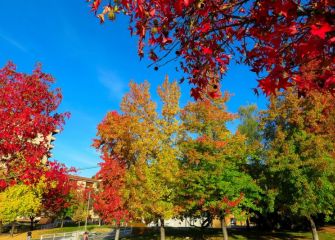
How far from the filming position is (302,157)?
29.6 metres

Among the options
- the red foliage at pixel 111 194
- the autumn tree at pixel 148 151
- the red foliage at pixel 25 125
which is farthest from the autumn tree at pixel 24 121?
the red foliage at pixel 111 194

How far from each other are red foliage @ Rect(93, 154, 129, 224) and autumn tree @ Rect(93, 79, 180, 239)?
2.91ft

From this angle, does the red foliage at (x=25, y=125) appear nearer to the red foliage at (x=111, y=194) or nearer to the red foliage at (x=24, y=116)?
the red foliage at (x=24, y=116)

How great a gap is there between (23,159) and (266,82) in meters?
9.59

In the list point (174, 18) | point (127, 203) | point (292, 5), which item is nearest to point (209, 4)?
point (174, 18)

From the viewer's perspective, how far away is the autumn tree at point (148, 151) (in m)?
30.3

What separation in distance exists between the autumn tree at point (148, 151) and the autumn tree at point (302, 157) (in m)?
9.38

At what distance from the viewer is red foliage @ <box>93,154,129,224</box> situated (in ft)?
111

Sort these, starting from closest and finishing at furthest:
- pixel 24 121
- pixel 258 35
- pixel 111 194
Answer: pixel 258 35
pixel 24 121
pixel 111 194

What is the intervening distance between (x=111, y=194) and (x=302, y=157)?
18712mm

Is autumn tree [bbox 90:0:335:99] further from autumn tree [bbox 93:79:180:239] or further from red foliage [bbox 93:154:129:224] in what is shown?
red foliage [bbox 93:154:129:224]

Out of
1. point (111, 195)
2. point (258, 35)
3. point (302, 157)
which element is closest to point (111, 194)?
point (111, 195)

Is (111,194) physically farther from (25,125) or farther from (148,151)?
(25,125)

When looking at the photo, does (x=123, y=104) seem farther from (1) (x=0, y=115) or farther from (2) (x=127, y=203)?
(1) (x=0, y=115)
